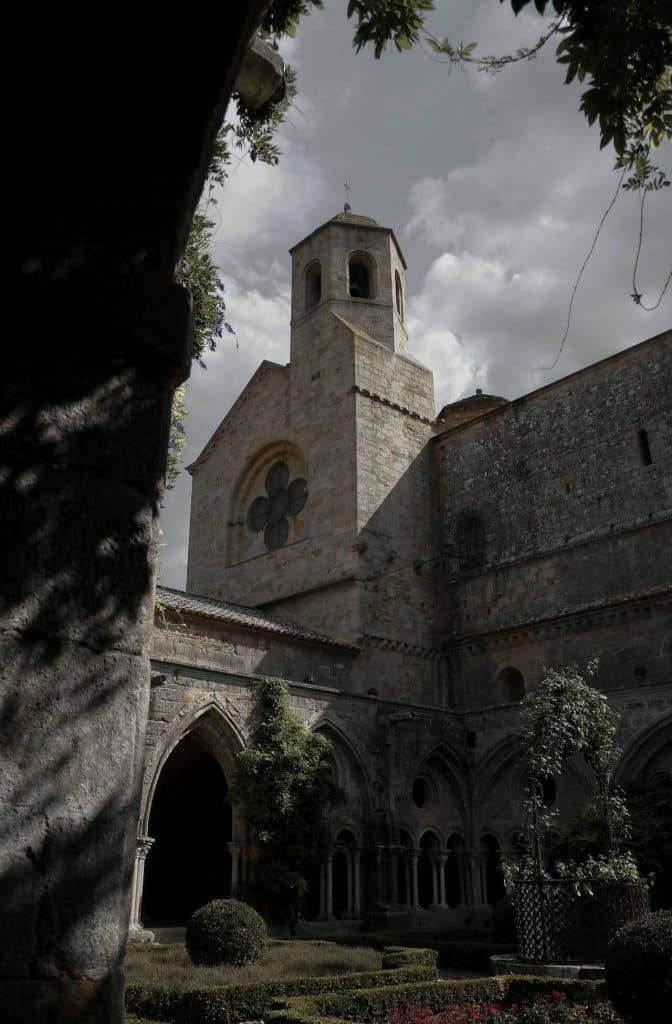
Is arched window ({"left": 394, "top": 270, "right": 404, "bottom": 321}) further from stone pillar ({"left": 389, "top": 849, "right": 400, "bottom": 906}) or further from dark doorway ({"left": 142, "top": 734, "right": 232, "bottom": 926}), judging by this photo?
stone pillar ({"left": 389, "top": 849, "right": 400, "bottom": 906})

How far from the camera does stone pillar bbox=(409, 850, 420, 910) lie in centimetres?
1780

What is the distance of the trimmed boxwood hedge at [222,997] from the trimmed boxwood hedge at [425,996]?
36cm

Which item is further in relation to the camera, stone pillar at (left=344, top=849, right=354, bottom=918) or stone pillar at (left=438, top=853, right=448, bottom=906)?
stone pillar at (left=438, top=853, right=448, bottom=906)

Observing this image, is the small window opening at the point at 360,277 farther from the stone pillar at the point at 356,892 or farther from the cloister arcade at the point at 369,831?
the stone pillar at the point at 356,892

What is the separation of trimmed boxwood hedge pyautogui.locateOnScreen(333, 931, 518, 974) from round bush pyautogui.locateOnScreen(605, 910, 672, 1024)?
6808 millimetres

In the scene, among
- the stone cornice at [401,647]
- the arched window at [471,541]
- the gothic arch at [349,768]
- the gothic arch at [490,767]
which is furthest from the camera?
the arched window at [471,541]

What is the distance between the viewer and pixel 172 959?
10836 mm

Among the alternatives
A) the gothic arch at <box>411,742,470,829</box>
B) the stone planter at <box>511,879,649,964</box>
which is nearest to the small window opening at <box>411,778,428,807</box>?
the gothic arch at <box>411,742,470,829</box>

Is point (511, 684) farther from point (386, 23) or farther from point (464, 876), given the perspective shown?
point (386, 23)

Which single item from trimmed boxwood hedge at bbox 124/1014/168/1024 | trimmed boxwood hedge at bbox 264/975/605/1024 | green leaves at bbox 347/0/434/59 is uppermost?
green leaves at bbox 347/0/434/59

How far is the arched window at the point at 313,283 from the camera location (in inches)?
1060

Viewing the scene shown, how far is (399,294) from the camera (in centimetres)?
2706

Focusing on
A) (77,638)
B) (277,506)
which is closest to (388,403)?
(277,506)

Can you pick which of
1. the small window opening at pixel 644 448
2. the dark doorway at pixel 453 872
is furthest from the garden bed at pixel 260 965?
the small window opening at pixel 644 448
